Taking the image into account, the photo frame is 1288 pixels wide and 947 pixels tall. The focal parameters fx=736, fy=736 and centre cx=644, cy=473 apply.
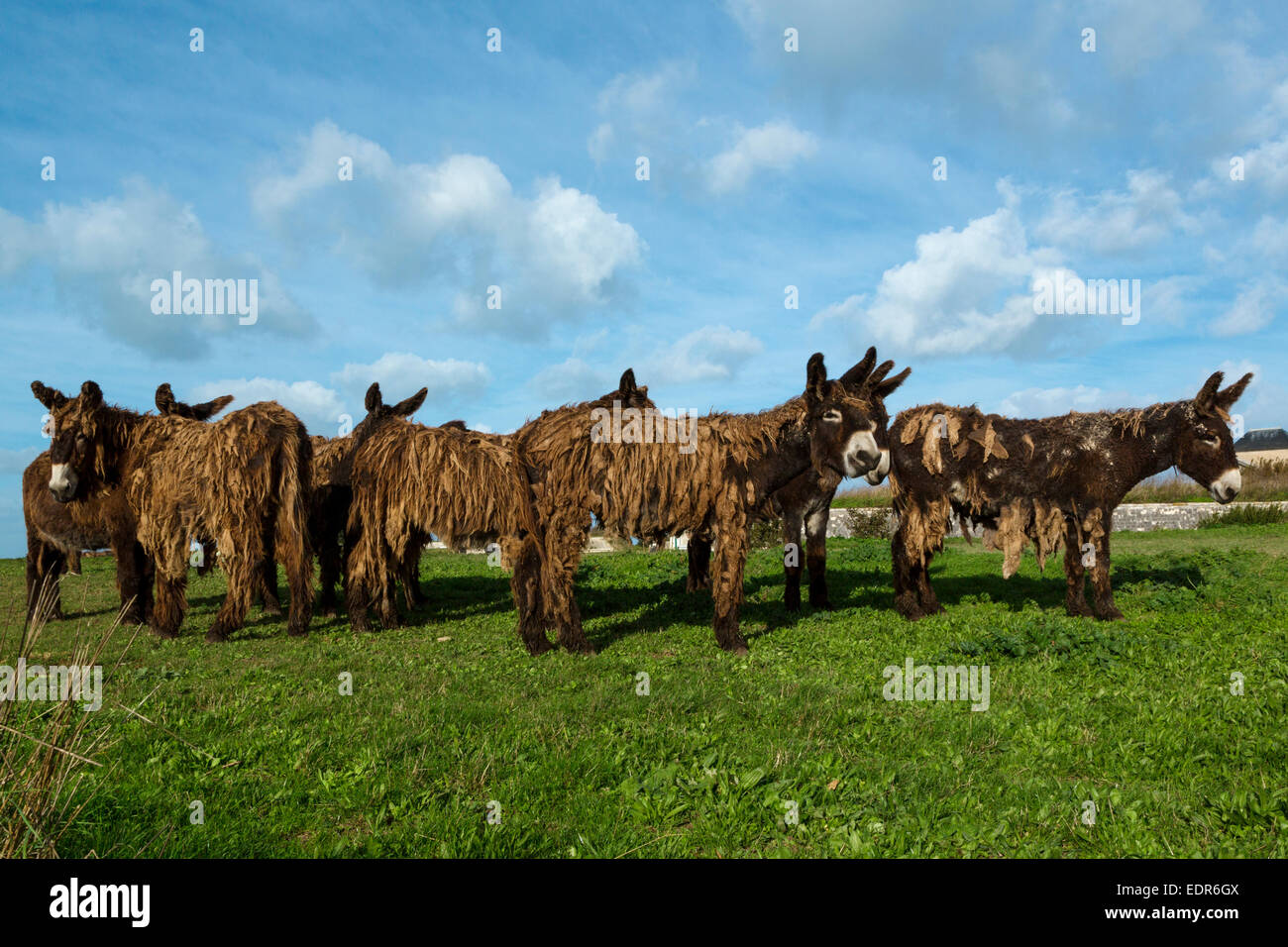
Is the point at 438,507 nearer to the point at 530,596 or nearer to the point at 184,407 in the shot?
the point at 530,596

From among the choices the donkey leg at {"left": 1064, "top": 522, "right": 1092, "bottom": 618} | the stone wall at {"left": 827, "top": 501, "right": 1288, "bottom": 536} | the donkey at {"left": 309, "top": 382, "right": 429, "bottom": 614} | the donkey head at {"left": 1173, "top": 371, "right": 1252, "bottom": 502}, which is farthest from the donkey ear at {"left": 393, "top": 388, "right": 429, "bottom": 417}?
the stone wall at {"left": 827, "top": 501, "right": 1288, "bottom": 536}

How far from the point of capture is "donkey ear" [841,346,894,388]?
29.6 feet

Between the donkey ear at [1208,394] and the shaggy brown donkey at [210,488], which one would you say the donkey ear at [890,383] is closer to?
the donkey ear at [1208,394]

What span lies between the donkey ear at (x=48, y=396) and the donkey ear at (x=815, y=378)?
1048 centimetres

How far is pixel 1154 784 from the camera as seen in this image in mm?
5312

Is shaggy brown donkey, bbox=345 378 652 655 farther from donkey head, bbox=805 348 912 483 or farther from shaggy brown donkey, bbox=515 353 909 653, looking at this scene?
donkey head, bbox=805 348 912 483

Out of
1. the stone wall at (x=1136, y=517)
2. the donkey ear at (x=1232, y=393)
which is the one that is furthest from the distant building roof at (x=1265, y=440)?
the donkey ear at (x=1232, y=393)

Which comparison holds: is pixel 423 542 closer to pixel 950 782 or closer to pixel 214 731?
pixel 214 731

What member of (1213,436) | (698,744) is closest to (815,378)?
(698,744)

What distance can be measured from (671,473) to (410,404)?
194 inches

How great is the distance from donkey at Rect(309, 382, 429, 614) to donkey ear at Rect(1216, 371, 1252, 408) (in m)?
12.0

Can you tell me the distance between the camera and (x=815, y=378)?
909 centimetres

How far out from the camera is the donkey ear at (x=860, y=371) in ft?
29.6
